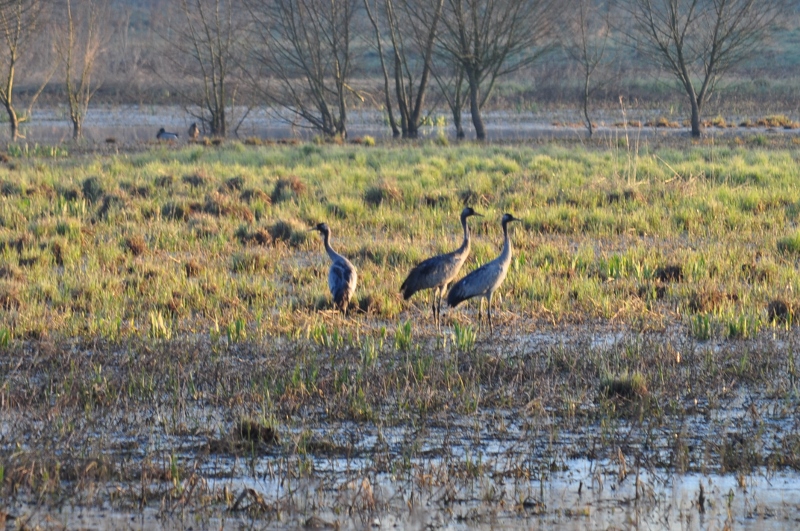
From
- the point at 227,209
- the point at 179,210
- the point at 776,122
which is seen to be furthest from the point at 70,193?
the point at 776,122

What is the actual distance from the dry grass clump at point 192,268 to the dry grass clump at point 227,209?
2.83 metres

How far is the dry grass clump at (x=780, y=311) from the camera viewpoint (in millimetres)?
7974

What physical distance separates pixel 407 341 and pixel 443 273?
4.25 ft

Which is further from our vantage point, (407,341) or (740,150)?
(740,150)

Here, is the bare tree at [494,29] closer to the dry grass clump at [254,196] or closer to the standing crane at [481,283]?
the dry grass clump at [254,196]

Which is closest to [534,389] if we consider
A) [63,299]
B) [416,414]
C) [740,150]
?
[416,414]

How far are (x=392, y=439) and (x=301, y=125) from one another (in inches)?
1001

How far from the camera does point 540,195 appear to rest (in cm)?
1469

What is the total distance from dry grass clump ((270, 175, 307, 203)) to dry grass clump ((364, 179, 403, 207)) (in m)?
0.95

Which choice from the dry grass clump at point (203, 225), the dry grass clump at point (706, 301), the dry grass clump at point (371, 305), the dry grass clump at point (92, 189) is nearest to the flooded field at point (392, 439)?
the dry grass clump at point (706, 301)

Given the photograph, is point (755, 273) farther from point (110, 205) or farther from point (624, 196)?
point (110, 205)

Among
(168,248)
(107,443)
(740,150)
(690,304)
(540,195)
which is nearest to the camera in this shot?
(107,443)

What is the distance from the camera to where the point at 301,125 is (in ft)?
99.0

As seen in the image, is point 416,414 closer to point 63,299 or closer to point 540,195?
point 63,299
